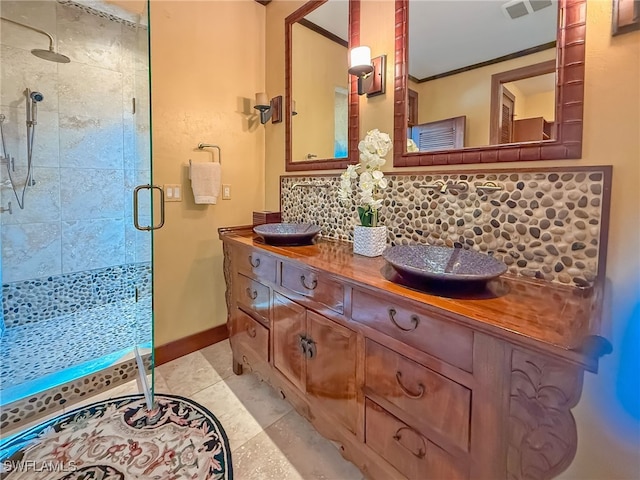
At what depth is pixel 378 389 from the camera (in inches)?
41.8

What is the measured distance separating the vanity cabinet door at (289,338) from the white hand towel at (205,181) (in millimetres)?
1015

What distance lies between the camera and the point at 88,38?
95.0 inches

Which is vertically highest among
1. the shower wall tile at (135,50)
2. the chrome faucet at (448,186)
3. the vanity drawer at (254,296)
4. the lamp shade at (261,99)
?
the shower wall tile at (135,50)

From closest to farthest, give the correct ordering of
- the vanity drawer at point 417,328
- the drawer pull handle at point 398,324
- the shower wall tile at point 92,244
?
1. the vanity drawer at point 417,328
2. the drawer pull handle at point 398,324
3. the shower wall tile at point 92,244

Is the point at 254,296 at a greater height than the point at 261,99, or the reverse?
the point at 261,99

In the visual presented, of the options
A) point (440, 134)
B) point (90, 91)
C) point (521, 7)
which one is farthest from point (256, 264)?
point (90, 91)

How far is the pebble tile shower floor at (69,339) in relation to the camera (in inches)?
74.3

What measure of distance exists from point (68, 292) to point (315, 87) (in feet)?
8.74

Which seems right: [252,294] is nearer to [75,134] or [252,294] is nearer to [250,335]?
[250,335]

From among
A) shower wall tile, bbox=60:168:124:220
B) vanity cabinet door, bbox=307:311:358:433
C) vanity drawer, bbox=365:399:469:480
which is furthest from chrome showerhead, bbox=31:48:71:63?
vanity drawer, bbox=365:399:469:480

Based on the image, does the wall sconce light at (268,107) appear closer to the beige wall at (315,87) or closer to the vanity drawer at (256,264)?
the beige wall at (315,87)

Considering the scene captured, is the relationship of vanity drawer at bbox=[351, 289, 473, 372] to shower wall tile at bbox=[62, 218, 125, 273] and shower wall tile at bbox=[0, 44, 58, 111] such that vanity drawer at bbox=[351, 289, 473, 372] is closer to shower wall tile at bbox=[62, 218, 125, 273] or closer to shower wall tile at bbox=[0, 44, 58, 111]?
shower wall tile at bbox=[62, 218, 125, 273]

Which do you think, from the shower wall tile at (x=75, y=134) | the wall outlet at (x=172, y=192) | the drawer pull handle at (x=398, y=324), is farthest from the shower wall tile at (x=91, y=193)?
the drawer pull handle at (x=398, y=324)

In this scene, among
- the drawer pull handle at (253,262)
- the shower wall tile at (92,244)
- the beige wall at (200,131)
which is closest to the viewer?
the drawer pull handle at (253,262)
